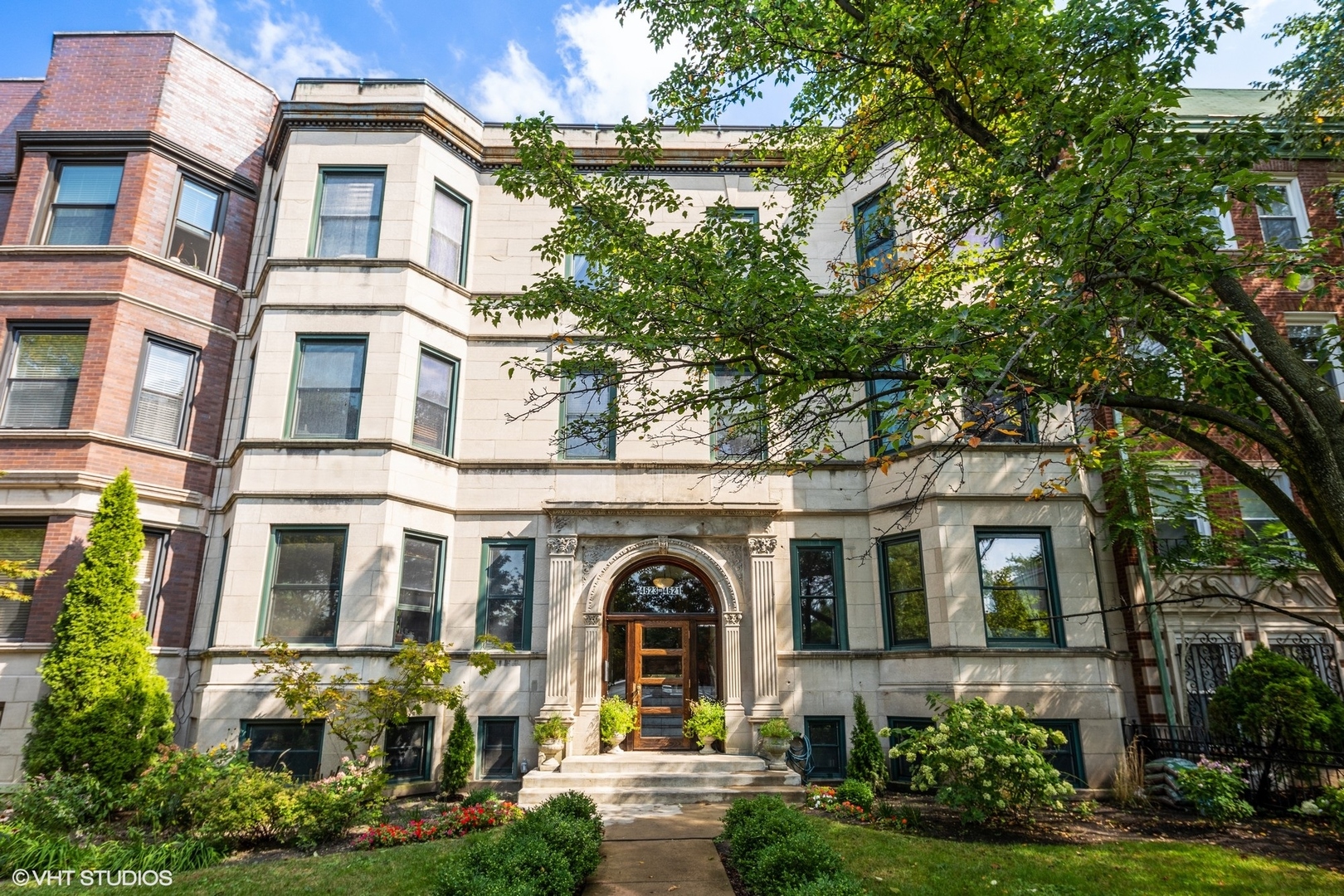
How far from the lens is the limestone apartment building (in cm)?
1207

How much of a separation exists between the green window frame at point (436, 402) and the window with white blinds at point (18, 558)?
20.0 ft

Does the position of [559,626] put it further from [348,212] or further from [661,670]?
[348,212]

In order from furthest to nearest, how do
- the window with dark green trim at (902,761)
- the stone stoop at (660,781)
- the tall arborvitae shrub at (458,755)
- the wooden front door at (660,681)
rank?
the wooden front door at (660,681)
the window with dark green trim at (902,761)
the tall arborvitae shrub at (458,755)
the stone stoop at (660,781)

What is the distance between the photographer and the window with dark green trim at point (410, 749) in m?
11.9

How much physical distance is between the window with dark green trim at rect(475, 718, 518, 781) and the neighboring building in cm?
498

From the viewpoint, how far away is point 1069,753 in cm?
1162

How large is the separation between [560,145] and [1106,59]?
5431 mm

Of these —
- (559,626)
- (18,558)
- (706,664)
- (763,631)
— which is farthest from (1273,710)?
(18,558)

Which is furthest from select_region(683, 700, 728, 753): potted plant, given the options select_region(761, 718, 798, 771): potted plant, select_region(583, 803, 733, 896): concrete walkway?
select_region(583, 803, 733, 896): concrete walkway

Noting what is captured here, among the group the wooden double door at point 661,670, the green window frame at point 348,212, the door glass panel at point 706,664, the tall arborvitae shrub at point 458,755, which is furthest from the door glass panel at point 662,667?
the green window frame at point 348,212

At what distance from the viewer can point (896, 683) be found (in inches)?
497

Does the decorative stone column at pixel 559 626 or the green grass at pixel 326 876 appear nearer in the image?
the green grass at pixel 326 876

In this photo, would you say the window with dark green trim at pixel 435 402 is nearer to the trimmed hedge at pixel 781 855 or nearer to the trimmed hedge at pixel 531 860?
the trimmed hedge at pixel 531 860

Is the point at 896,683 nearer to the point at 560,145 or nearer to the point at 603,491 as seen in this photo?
the point at 603,491
